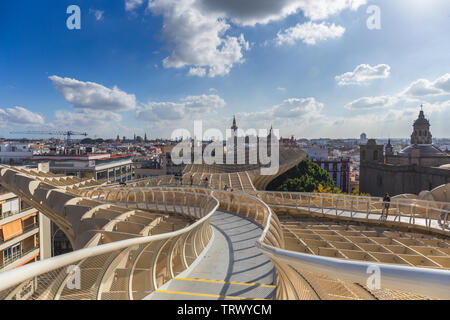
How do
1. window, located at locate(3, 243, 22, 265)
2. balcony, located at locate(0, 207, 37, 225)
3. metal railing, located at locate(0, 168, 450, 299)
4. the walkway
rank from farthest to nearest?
balcony, located at locate(0, 207, 37, 225), window, located at locate(3, 243, 22, 265), the walkway, metal railing, located at locate(0, 168, 450, 299)

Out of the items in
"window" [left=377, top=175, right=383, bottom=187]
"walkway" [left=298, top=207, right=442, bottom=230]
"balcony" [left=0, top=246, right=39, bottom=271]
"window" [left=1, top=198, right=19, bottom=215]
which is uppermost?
"walkway" [left=298, top=207, right=442, bottom=230]

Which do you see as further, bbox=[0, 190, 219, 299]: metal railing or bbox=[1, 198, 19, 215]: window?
bbox=[1, 198, 19, 215]: window

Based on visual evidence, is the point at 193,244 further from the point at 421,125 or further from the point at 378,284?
the point at 421,125

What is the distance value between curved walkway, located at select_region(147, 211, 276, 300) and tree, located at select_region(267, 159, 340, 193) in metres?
28.0

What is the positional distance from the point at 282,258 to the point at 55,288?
2.16m

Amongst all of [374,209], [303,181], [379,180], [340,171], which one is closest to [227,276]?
[374,209]

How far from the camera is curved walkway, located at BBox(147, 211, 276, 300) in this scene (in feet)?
14.0

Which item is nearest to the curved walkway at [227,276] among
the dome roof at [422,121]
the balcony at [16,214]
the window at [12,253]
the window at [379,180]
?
the balcony at [16,214]

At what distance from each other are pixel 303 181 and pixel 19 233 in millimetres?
30953

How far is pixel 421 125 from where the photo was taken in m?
61.1

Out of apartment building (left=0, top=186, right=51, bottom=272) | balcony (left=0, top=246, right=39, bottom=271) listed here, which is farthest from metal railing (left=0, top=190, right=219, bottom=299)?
apartment building (left=0, top=186, right=51, bottom=272)

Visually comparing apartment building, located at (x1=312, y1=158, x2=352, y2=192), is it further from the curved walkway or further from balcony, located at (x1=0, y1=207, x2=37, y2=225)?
the curved walkway
